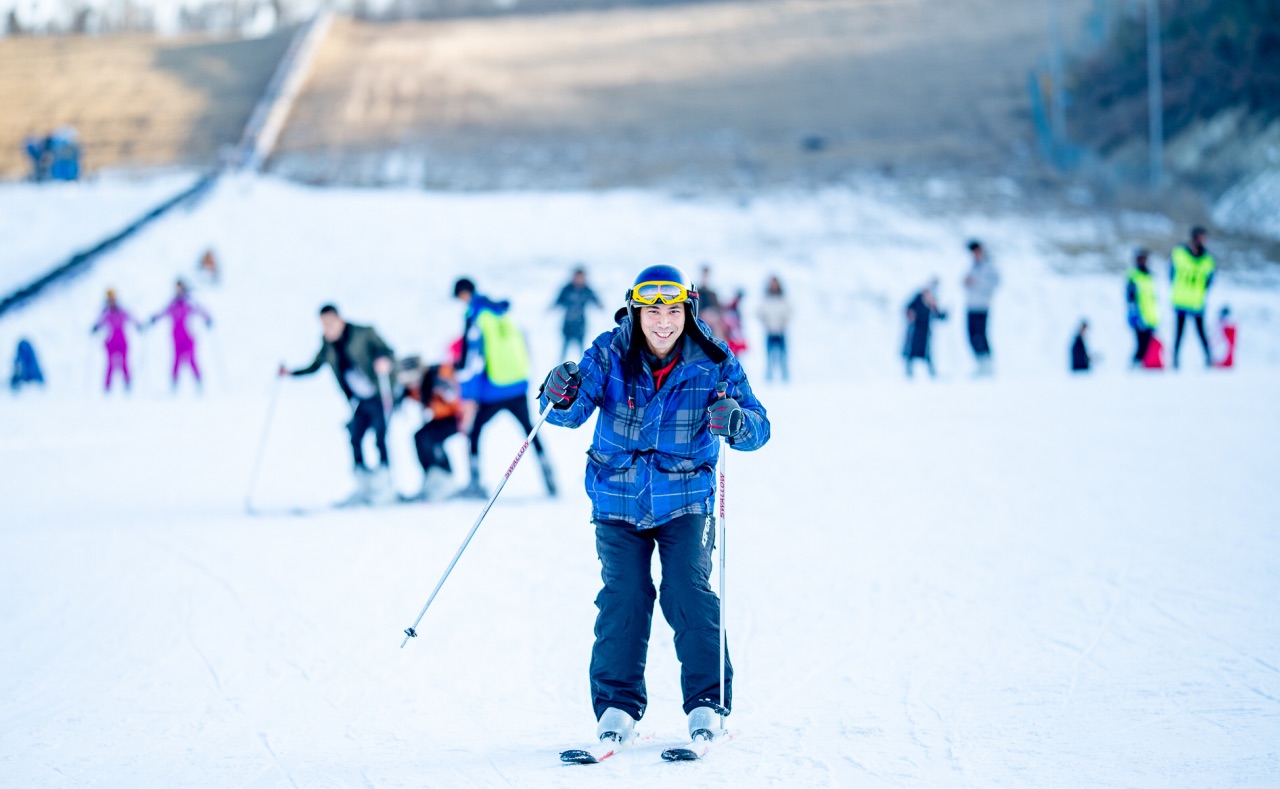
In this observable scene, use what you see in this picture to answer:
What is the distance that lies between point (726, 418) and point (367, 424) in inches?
230

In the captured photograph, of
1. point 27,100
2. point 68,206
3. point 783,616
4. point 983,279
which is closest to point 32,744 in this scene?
point 783,616

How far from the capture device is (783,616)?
21.2 feet

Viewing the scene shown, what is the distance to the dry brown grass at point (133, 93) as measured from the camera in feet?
136

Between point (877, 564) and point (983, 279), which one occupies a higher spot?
point (983, 279)

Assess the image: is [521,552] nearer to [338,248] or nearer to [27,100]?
[338,248]

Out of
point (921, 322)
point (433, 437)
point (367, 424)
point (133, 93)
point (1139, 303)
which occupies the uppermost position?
point (133, 93)

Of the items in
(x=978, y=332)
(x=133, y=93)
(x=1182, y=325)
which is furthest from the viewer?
(x=133, y=93)

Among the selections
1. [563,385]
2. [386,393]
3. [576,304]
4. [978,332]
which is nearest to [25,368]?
[576,304]

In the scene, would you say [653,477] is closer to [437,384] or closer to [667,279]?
[667,279]

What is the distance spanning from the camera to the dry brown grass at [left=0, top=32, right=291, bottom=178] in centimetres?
4134

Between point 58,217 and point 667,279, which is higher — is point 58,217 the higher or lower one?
the higher one

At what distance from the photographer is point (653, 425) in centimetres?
434

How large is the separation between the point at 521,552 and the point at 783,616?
201 cm

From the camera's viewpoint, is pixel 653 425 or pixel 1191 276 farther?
pixel 1191 276
